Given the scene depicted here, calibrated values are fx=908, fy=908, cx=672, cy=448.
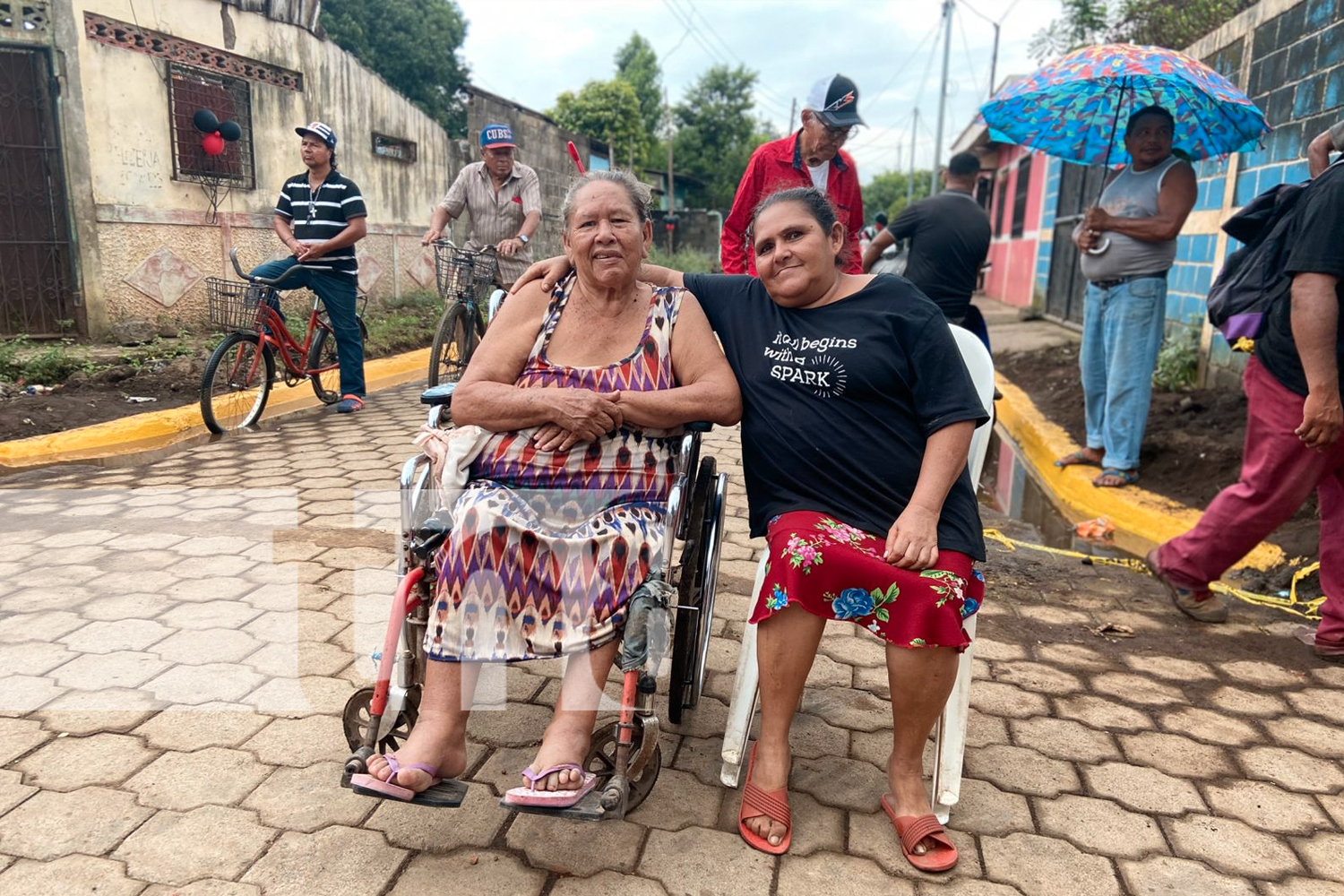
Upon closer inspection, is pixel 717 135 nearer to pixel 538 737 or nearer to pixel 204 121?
pixel 204 121

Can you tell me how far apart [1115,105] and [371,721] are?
494 cm

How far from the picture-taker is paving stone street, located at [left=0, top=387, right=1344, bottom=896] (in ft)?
6.40

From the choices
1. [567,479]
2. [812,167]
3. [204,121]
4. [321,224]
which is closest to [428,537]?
[567,479]

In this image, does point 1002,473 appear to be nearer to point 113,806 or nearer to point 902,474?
point 902,474

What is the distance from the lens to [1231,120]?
4.29m

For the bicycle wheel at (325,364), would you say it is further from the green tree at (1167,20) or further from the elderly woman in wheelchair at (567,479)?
the green tree at (1167,20)

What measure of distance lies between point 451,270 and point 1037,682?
4.72 m

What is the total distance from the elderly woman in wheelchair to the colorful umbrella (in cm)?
295

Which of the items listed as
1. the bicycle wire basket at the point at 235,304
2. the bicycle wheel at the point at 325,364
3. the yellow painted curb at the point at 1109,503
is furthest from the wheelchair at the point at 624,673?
the bicycle wheel at the point at 325,364

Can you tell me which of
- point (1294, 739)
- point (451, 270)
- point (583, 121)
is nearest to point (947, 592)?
point (1294, 739)

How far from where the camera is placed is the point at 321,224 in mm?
5828

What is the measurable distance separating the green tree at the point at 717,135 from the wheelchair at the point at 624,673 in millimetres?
34440

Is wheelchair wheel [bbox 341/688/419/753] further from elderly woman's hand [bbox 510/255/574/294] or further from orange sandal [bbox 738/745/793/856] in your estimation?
elderly woman's hand [bbox 510/255/574/294]

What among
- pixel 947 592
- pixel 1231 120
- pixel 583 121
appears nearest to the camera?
pixel 947 592
